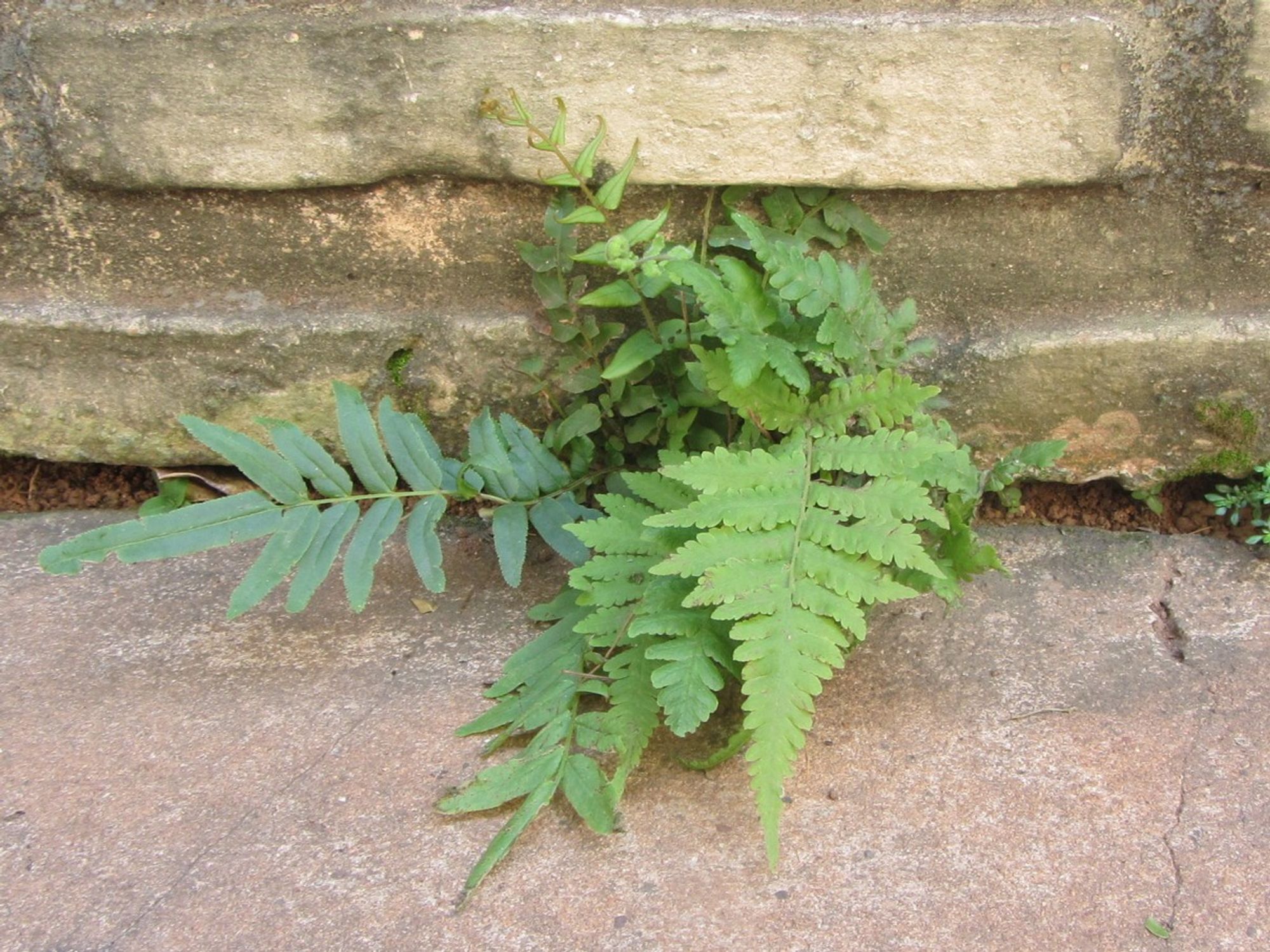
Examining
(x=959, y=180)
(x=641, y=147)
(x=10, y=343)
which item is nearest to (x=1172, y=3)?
(x=959, y=180)

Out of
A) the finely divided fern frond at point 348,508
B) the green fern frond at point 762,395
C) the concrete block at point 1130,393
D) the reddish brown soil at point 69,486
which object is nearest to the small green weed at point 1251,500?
the concrete block at point 1130,393

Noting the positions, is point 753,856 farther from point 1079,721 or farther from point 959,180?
point 959,180

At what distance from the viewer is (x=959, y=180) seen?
6.32ft

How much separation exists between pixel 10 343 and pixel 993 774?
73.1 inches

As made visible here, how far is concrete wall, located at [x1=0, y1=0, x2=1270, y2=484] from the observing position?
1.85 meters

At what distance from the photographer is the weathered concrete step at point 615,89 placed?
1.84 m

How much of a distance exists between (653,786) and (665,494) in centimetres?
43

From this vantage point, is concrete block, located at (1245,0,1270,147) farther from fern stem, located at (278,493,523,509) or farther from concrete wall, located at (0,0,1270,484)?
fern stem, located at (278,493,523,509)

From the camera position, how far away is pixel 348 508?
1755 mm

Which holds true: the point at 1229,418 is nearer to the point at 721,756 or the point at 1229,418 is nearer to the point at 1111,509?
the point at 1111,509

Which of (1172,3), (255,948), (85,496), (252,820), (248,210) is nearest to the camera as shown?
(255,948)

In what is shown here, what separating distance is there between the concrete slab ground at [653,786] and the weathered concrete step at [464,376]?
23 centimetres

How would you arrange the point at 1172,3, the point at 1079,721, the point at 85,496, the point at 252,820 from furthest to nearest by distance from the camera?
the point at 85,496
the point at 1172,3
the point at 1079,721
the point at 252,820

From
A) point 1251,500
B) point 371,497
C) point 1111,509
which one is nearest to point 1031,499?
point 1111,509
